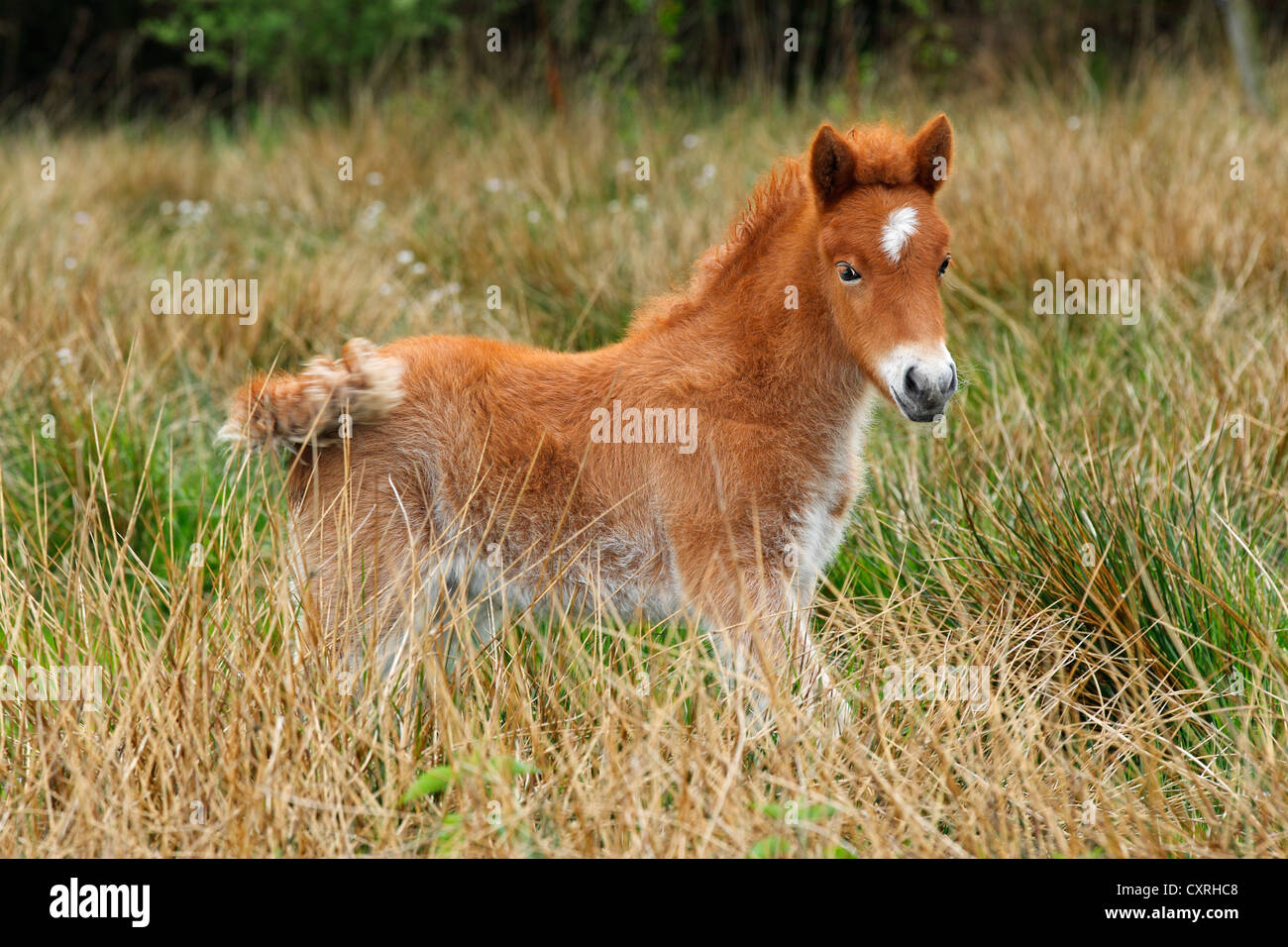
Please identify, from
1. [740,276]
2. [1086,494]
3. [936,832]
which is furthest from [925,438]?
[936,832]

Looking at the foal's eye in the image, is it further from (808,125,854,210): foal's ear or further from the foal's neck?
(808,125,854,210): foal's ear

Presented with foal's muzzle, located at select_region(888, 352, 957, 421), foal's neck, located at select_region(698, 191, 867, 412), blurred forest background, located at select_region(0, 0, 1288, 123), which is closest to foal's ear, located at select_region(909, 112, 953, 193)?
foal's neck, located at select_region(698, 191, 867, 412)

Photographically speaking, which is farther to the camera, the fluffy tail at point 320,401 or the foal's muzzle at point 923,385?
the fluffy tail at point 320,401

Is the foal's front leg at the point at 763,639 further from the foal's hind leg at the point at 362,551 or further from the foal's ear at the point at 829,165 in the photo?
the foal's ear at the point at 829,165

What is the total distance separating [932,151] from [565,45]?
384 inches

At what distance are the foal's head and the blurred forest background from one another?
649 centimetres

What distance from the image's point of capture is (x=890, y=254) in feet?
10.5

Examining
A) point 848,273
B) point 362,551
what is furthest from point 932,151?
point 362,551

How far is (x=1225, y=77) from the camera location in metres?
9.88

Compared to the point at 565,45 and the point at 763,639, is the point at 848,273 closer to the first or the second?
the point at 763,639

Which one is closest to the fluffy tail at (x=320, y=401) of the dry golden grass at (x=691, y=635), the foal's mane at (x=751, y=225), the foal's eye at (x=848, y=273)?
the dry golden grass at (x=691, y=635)

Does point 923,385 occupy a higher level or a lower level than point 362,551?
higher

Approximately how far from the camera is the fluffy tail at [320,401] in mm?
3299

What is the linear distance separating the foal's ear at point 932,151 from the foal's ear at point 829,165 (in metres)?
0.20
